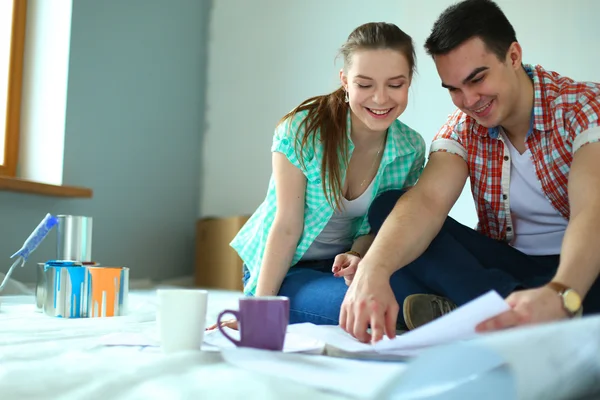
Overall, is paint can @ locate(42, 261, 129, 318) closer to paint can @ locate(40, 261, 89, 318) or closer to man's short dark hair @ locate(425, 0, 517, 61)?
paint can @ locate(40, 261, 89, 318)

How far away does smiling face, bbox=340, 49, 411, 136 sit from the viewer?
142cm

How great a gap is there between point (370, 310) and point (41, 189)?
185cm

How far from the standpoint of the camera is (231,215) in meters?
3.43

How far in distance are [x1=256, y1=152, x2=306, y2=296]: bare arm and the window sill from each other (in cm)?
122

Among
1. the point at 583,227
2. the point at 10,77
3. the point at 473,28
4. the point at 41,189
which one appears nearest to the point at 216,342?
the point at 583,227

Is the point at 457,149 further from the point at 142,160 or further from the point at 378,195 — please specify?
the point at 142,160

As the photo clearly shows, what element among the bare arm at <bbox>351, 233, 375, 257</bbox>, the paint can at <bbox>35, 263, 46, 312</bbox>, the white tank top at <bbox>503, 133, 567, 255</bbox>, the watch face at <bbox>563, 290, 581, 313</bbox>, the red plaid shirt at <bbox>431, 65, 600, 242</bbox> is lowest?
the paint can at <bbox>35, 263, 46, 312</bbox>

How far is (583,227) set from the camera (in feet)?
3.29

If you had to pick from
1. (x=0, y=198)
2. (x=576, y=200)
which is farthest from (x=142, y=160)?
(x=576, y=200)

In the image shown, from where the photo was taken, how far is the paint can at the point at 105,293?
1.56 metres

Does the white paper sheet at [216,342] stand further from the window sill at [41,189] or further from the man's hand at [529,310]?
the window sill at [41,189]

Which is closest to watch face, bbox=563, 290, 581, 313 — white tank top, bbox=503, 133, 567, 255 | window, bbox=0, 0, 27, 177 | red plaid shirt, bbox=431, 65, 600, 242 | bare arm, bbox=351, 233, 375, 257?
red plaid shirt, bbox=431, 65, 600, 242

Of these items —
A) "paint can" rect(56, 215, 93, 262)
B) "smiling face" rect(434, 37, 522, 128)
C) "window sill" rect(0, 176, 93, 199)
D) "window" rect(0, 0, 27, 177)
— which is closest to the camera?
"smiling face" rect(434, 37, 522, 128)

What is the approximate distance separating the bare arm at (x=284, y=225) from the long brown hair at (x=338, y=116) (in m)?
0.05
